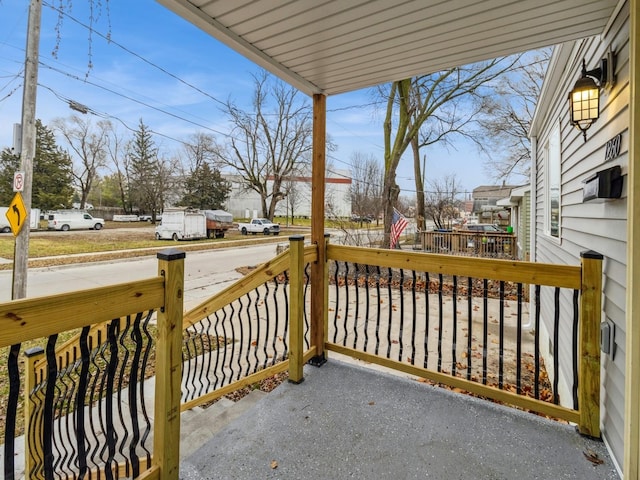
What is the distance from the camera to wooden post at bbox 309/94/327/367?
8.17 ft

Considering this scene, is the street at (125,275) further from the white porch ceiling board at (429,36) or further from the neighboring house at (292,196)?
the neighboring house at (292,196)

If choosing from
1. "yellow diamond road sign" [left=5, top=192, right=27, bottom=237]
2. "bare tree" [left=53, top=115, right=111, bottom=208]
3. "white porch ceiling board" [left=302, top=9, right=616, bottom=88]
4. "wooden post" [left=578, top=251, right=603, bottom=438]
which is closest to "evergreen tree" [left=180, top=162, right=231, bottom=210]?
"bare tree" [left=53, top=115, right=111, bottom=208]

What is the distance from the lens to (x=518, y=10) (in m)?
1.65

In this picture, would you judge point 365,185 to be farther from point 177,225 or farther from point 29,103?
point 29,103

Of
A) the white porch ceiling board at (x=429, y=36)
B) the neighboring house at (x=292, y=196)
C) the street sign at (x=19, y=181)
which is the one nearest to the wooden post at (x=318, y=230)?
the white porch ceiling board at (x=429, y=36)

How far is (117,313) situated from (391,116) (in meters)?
11.2

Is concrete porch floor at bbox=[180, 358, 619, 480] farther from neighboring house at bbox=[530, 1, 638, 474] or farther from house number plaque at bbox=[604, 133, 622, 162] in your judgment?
house number plaque at bbox=[604, 133, 622, 162]

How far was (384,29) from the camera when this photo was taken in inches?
72.2

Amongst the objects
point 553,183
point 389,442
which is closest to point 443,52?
point 389,442

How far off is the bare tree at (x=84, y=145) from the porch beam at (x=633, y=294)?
21.3 m

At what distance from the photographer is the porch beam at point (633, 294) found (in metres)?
1.33

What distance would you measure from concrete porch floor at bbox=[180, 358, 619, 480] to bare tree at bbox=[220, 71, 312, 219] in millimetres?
20299

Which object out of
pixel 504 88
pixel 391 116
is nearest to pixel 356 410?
pixel 391 116

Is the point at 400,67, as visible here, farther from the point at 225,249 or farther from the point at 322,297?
the point at 225,249
